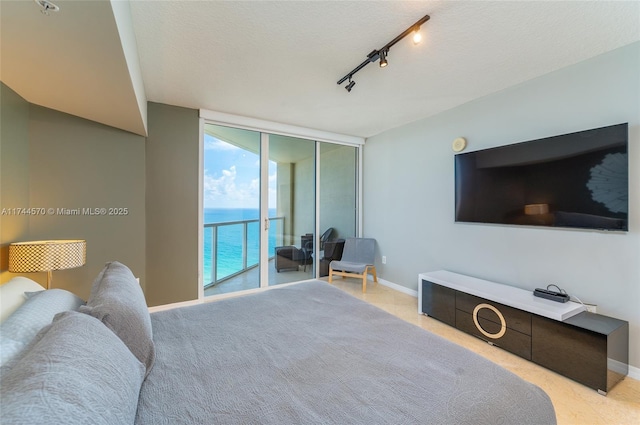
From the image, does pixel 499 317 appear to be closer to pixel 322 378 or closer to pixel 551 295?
pixel 551 295

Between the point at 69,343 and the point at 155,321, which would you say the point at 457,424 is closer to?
the point at 69,343

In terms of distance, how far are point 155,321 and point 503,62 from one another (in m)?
3.28

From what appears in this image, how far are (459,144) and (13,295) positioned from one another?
3.79m

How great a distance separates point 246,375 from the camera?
3.42 ft

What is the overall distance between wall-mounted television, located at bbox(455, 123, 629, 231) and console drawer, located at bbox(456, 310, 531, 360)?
1012 millimetres

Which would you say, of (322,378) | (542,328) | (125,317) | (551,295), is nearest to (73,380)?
(125,317)

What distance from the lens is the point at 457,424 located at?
80cm

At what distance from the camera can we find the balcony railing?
3504 millimetres

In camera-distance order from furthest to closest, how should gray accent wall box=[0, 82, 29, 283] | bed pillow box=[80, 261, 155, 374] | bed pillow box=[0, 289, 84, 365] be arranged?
1. gray accent wall box=[0, 82, 29, 283]
2. bed pillow box=[80, 261, 155, 374]
3. bed pillow box=[0, 289, 84, 365]

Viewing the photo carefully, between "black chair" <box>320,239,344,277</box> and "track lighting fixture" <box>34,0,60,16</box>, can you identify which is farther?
"black chair" <box>320,239,344,277</box>

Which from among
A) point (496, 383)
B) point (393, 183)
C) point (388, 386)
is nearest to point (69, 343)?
point (388, 386)

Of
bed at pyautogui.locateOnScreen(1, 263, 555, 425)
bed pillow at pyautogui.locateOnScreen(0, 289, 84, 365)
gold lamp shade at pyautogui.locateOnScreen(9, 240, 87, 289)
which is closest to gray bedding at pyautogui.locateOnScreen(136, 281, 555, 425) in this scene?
bed at pyautogui.locateOnScreen(1, 263, 555, 425)

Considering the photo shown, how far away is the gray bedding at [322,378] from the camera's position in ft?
2.77

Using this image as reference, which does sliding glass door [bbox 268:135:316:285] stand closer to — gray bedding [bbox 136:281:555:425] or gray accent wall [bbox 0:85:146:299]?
gray accent wall [bbox 0:85:146:299]
